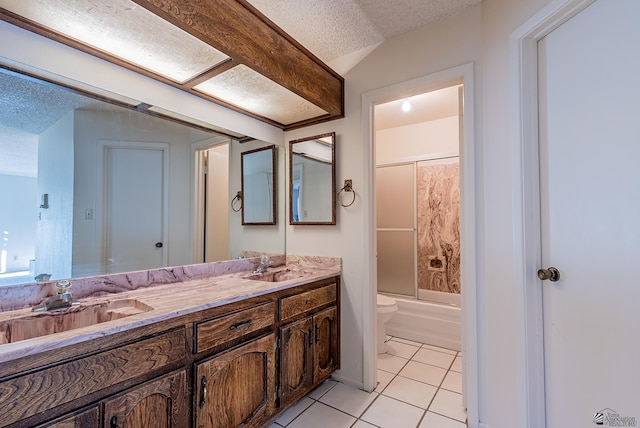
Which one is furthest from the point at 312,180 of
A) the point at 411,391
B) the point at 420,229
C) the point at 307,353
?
the point at 420,229

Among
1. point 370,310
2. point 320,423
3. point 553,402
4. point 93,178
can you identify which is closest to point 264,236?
point 370,310

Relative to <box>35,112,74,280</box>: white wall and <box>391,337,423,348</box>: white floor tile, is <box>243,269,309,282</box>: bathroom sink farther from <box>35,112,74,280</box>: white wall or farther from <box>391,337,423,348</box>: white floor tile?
<box>391,337,423,348</box>: white floor tile

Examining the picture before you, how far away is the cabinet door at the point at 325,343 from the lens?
1883 mm

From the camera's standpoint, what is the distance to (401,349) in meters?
2.68

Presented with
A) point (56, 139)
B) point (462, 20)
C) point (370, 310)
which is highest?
point (462, 20)

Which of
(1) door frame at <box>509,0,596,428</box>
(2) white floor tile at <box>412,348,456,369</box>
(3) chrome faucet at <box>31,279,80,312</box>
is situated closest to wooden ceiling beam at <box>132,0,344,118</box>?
(1) door frame at <box>509,0,596,428</box>

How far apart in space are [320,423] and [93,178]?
6.14 ft

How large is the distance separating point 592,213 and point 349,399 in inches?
67.6

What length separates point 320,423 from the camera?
1641 millimetres

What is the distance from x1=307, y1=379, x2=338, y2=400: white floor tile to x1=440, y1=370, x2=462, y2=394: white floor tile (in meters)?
0.80

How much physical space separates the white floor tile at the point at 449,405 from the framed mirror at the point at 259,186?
1.75 metres

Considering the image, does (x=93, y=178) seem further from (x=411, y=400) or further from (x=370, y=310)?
(x=411, y=400)

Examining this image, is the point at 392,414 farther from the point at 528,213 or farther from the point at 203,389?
the point at 528,213

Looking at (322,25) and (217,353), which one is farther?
(322,25)
